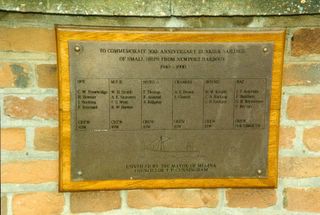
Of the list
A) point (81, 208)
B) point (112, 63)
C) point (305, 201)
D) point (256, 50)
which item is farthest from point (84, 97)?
point (305, 201)

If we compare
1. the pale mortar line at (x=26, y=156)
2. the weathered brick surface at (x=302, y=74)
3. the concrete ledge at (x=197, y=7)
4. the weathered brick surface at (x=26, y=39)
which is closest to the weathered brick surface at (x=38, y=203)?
the pale mortar line at (x=26, y=156)

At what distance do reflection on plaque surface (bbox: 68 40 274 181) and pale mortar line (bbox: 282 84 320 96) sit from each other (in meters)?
0.07

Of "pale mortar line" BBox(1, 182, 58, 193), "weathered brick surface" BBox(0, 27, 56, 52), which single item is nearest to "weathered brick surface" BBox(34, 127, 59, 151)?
"pale mortar line" BBox(1, 182, 58, 193)

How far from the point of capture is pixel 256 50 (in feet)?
3.94

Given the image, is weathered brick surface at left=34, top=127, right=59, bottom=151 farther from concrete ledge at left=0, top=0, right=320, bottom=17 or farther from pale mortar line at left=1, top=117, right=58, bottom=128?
concrete ledge at left=0, top=0, right=320, bottom=17

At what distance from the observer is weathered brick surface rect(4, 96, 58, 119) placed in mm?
1183

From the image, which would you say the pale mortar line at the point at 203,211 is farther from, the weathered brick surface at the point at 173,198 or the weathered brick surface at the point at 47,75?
the weathered brick surface at the point at 47,75

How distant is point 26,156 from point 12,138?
0.06 meters

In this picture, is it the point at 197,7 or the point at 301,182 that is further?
the point at 301,182

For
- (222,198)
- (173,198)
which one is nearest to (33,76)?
(173,198)

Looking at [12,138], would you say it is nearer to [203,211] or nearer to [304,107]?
[203,211]

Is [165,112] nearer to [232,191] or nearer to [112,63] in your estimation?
[112,63]

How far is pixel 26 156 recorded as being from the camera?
1203mm

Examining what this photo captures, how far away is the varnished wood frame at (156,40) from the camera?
116cm
